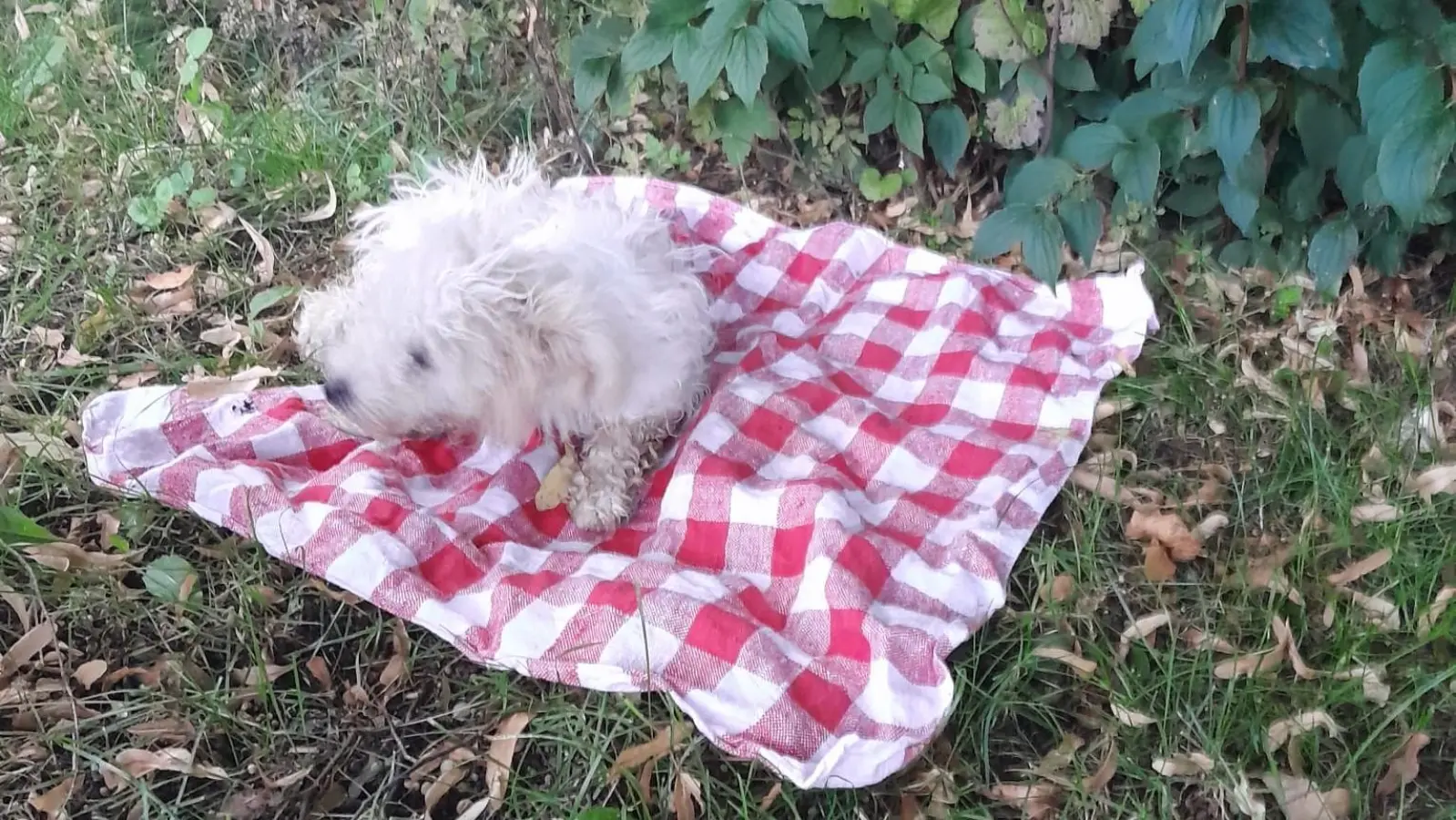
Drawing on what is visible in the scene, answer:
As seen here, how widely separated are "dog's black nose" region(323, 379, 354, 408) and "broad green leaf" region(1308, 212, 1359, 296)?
2.51 meters

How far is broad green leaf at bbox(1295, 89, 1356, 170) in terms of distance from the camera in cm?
273

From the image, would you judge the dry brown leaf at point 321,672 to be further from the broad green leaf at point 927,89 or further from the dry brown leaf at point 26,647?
the broad green leaf at point 927,89

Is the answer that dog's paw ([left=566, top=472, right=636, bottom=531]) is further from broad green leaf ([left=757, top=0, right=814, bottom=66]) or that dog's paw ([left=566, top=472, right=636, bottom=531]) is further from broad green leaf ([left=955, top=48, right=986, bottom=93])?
broad green leaf ([left=955, top=48, right=986, bottom=93])

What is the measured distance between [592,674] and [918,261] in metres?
1.74

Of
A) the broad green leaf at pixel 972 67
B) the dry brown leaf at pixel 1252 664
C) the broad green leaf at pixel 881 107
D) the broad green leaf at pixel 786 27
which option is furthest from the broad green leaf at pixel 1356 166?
the broad green leaf at pixel 786 27

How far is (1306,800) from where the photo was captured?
184 cm

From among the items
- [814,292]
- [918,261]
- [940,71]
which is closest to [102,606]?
[814,292]

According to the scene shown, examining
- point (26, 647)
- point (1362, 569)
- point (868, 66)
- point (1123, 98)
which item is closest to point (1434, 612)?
point (1362, 569)

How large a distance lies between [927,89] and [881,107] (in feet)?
0.48

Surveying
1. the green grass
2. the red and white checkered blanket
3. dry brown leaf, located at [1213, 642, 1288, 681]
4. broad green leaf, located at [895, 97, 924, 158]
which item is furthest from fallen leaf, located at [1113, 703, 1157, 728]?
broad green leaf, located at [895, 97, 924, 158]

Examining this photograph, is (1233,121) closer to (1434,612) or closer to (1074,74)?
(1074,74)

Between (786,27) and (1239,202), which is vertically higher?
(786,27)

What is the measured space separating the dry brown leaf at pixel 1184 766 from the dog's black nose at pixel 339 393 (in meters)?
1.73

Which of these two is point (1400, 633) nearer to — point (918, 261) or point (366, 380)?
point (918, 261)
